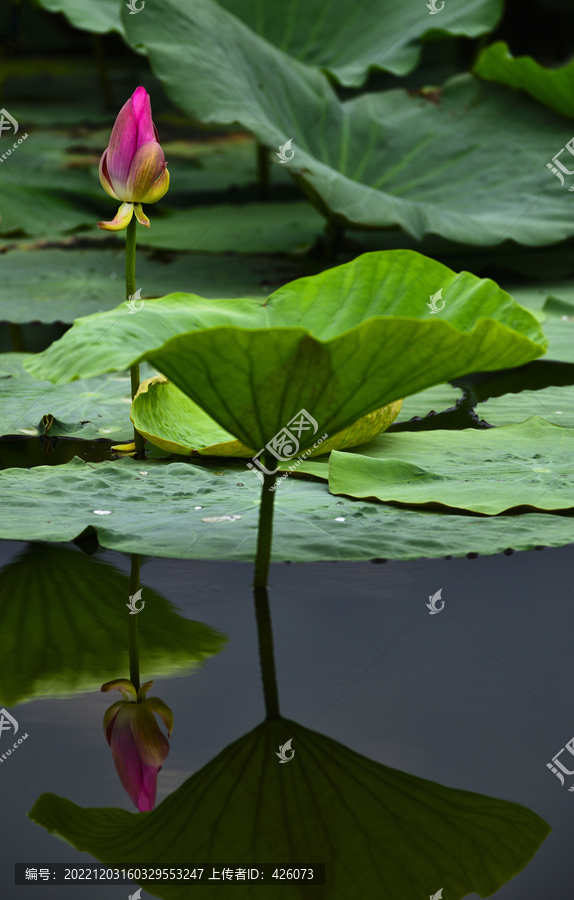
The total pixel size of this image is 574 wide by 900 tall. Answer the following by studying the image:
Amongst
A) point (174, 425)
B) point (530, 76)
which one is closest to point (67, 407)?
point (174, 425)

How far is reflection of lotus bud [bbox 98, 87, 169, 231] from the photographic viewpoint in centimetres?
116

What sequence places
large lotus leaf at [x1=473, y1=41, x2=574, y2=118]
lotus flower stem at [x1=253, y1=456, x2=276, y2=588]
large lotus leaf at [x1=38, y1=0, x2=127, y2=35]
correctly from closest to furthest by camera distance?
lotus flower stem at [x1=253, y1=456, x2=276, y2=588] < large lotus leaf at [x1=473, y1=41, x2=574, y2=118] < large lotus leaf at [x1=38, y1=0, x2=127, y2=35]

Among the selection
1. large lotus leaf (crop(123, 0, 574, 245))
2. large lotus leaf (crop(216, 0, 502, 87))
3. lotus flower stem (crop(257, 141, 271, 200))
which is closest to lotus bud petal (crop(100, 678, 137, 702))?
large lotus leaf (crop(123, 0, 574, 245))

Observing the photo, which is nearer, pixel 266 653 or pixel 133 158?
pixel 266 653

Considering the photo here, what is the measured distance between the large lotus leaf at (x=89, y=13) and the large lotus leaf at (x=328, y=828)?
101 inches

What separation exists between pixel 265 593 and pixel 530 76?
233cm

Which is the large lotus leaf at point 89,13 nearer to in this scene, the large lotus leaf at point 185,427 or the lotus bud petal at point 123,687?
the large lotus leaf at point 185,427

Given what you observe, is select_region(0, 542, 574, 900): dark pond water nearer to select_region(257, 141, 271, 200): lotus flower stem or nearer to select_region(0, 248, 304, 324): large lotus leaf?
select_region(0, 248, 304, 324): large lotus leaf

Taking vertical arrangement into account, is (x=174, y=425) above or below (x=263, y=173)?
below

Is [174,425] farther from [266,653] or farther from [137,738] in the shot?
[137,738]

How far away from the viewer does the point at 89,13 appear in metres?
2.96

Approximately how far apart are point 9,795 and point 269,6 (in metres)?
3.07

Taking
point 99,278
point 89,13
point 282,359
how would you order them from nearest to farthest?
point 282,359 → point 99,278 → point 89,13

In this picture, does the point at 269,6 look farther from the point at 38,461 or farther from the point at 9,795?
the point at 9,795
